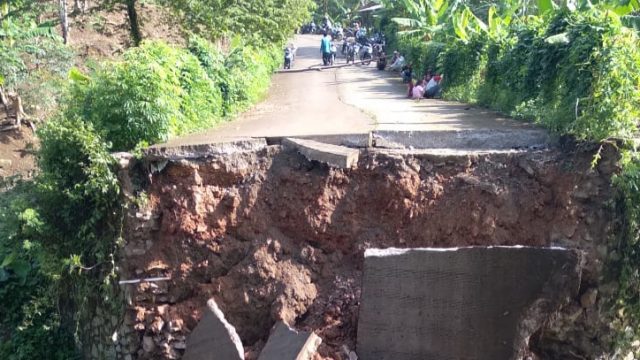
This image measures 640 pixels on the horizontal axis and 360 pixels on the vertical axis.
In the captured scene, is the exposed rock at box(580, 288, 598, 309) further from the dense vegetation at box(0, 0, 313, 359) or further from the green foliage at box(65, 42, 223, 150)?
the green foliage at box(65, 42, 223, 150)

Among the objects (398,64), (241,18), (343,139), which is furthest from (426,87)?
(398,64)

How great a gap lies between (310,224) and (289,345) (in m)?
1.41

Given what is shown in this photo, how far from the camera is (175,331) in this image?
6.70 m

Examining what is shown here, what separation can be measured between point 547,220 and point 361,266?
2012 millimetres

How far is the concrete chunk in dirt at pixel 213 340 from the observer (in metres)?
6.29

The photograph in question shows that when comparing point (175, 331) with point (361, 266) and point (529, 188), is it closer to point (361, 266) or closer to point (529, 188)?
point (361, 266)

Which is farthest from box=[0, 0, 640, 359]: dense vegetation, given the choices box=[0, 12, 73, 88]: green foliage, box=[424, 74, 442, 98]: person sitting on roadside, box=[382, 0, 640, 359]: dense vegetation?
box=[0, 12, 73, 88]: green foliage

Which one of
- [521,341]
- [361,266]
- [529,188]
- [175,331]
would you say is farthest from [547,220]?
[175,331]

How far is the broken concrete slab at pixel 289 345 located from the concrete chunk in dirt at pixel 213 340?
1.02ft

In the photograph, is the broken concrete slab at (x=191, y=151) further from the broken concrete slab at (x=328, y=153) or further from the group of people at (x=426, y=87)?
the group of people at (x=426, y=87)

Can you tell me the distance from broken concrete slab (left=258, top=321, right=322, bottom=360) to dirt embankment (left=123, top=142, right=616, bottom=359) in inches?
11.5

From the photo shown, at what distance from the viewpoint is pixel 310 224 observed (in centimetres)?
694

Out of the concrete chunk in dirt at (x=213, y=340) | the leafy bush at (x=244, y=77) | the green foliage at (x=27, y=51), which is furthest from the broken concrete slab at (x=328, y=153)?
the green foliage at (x=27, y=51)

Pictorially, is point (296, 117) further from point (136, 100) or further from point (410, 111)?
point (136, 100)
